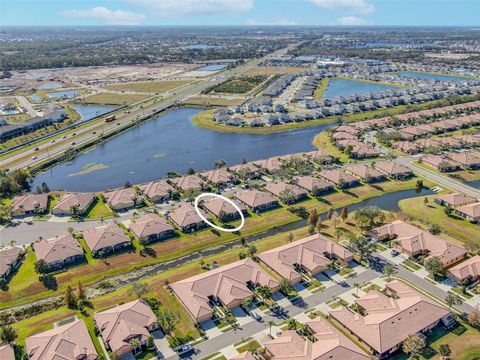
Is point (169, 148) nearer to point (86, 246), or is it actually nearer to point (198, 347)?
point (86, 246)

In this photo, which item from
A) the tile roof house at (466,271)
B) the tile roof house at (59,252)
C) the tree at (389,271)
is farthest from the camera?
the tile roof house at (59,252)

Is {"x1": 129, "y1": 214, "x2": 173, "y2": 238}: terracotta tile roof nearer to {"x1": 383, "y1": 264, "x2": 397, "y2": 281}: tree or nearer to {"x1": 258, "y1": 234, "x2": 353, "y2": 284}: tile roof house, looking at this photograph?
{"x1": 258, "y1": 234, "x2": 353, "y2": 284}: tile roof house

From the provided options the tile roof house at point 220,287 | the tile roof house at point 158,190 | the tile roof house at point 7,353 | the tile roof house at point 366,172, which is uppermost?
the tile roof house at point 366,172

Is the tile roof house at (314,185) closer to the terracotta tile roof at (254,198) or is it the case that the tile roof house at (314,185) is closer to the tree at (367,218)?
the terracotta tile roof at (254,198)

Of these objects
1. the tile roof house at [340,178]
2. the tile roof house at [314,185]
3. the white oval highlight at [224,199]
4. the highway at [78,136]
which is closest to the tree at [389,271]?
the white oval highlight at [224,199]

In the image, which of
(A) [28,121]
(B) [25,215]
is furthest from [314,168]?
(A) [28,121]

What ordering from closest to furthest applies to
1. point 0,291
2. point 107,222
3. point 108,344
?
point 108,344 → point 0,291 → point 107,222

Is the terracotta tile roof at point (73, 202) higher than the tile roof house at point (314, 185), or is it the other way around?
the tile roof house at point (314, 185)
